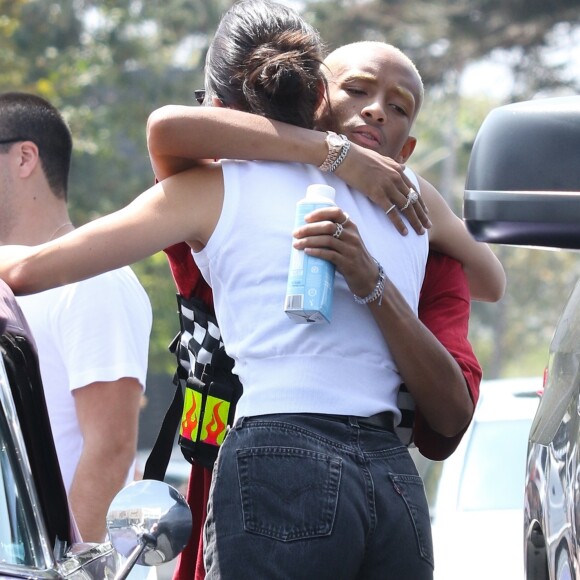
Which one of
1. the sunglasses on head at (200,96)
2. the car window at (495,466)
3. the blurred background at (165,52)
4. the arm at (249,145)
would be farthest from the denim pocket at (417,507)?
the blurred background at (165,52)

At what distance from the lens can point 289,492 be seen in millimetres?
2291

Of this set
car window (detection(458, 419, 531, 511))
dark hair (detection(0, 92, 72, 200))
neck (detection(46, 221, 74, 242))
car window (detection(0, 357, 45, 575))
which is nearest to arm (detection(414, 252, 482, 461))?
car window (detection(0, 357, 45, 575))

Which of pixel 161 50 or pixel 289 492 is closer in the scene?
pixel 289 492

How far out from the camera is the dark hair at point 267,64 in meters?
2.57

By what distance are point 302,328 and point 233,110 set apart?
0.49m

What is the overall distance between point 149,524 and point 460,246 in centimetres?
96

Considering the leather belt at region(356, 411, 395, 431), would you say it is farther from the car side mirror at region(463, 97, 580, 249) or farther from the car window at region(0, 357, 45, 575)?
the car window at region(0, 357, 45, 575)

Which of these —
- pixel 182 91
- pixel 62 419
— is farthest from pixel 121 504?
pixel 182 91

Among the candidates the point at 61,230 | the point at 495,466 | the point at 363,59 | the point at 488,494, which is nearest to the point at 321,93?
the point at 363,59

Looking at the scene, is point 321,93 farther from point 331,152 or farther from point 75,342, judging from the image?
point 75,342

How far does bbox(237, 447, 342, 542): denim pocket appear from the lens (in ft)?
7.48

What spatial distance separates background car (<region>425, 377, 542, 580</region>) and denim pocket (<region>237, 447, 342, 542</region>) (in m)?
2.99

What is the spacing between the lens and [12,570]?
2.36m

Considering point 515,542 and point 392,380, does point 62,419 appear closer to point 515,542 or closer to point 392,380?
point 392,380
